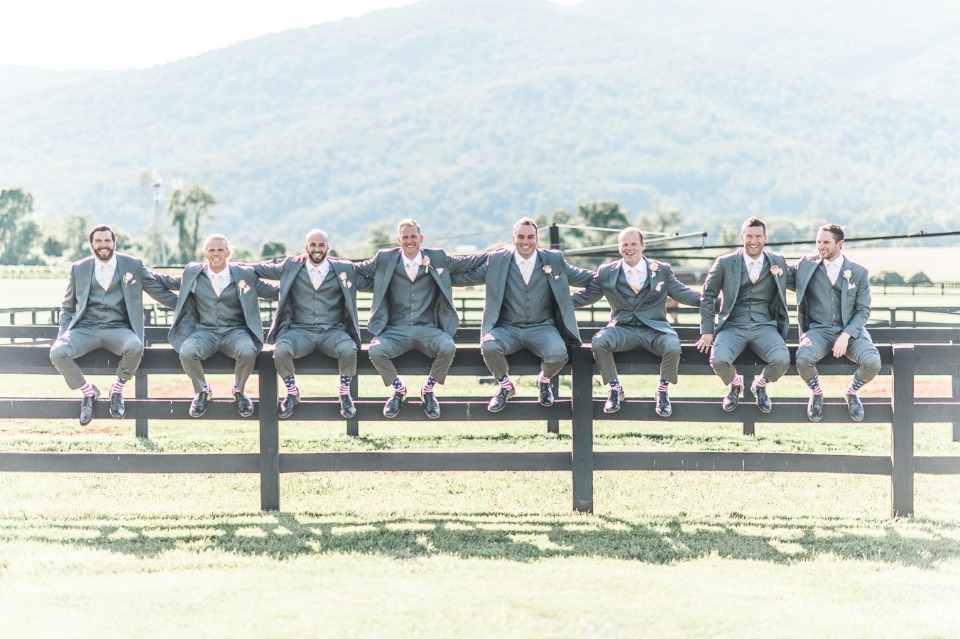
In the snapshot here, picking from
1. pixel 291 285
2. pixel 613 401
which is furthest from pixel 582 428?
pixel 291 285

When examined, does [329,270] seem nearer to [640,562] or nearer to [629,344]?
[629,344]

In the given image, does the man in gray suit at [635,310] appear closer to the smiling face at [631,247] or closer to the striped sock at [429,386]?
the smiling face at [631,247]

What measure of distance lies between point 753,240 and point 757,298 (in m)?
0.42

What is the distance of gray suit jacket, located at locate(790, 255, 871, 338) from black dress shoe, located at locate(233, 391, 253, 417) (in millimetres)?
3822

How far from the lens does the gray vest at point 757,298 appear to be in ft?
23.1

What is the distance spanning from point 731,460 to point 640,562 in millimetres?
1423

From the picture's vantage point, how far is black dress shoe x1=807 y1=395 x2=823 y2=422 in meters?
6.67

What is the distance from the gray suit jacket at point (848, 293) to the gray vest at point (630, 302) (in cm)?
109

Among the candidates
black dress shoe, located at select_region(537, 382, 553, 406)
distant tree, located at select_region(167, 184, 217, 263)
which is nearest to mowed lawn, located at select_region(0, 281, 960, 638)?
black dress shoe, located at select_region(537, 382, 553, 406)

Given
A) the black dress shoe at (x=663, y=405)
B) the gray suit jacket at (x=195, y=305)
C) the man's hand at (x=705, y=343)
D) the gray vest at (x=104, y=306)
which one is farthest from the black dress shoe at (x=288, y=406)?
the man's hand at (x=705, y=343)

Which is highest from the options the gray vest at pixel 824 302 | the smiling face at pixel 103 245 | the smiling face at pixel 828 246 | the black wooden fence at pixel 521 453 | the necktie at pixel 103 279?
the smiling face at pixel 103 245

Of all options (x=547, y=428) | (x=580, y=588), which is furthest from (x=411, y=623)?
(x=547, y=428)

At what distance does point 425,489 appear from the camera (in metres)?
8.25

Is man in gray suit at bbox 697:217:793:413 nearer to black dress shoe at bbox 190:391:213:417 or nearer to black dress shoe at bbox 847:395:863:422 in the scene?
black dress shoe at bbox 847:395:863:422
